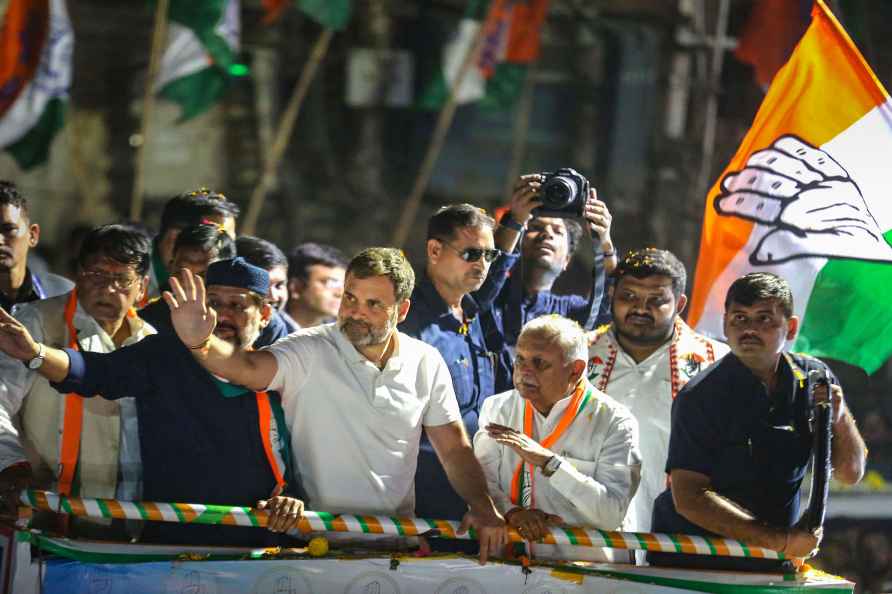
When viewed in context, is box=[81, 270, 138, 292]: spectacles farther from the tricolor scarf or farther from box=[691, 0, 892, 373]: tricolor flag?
box=[691, 0, 892, 373]: tricolor flag

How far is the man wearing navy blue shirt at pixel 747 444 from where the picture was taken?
15.3 ft

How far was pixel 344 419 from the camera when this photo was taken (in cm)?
455

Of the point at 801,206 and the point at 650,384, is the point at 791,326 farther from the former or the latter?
the point at 801,206

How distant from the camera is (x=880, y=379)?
11.7 meters

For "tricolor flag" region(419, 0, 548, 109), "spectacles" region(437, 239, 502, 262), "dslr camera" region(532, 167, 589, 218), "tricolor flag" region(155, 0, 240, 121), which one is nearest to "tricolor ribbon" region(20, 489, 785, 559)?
"spectacles" region(437, 239, 502, 262)

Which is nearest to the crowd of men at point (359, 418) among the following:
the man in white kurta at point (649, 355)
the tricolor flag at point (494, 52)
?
the man in white kurta at point (649, 355)

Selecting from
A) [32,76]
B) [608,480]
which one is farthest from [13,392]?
[32,76]

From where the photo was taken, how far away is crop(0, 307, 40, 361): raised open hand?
13.6 ft

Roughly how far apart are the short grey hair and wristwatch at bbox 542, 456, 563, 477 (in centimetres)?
40

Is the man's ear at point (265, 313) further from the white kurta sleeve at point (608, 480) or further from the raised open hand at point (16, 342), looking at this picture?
the white kurta sleeve at point (608, 480)

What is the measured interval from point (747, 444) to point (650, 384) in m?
0.84

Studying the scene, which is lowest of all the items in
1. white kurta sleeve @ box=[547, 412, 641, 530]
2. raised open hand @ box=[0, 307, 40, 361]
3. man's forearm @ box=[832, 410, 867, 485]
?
white kurta sleeve @ box=[547, 412, 641, 530]

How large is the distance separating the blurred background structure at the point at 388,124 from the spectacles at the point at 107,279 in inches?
324

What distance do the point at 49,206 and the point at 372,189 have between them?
10.9ft
